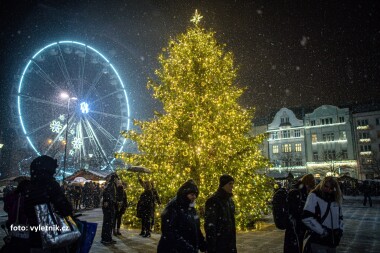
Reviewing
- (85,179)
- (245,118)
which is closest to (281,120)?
(85,179)

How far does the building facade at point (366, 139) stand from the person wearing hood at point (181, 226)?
6037cm

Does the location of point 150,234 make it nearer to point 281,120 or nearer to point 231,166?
point 231,166

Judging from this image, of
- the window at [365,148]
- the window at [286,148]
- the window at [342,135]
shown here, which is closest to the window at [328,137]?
the window at [342,135]

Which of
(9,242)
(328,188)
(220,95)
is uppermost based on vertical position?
(220,95)

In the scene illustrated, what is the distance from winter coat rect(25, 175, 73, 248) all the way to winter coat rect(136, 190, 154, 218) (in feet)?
22.9

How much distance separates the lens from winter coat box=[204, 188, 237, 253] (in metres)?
4.34

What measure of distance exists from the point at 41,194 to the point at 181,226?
167cm

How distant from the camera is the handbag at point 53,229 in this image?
326 centimetres

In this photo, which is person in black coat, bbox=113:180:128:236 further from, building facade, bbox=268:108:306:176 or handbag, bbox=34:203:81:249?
building facade, bbox=268:108:306:176

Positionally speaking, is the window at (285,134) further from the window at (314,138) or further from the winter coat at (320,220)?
the winter coat at (320,220)

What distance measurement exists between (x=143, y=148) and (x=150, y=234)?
13.0 feet

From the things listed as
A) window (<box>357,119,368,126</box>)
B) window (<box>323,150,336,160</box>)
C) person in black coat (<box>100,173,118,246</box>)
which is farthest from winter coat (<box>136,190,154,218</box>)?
Answer: window (<box>357,119,368,126</box>)

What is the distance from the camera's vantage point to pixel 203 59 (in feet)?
45.4

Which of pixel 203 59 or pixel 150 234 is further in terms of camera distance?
pixel 203 59
